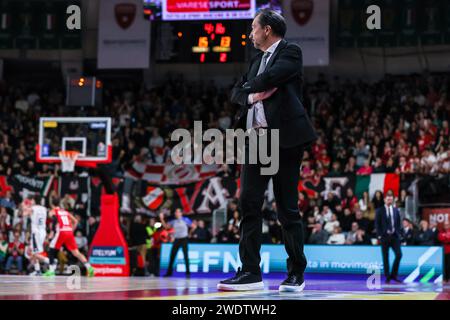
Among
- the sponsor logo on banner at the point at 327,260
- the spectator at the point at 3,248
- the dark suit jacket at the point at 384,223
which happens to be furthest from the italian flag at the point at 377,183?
the spectator at the point at 3,248

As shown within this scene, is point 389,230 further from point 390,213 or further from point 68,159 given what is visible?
point 68,159

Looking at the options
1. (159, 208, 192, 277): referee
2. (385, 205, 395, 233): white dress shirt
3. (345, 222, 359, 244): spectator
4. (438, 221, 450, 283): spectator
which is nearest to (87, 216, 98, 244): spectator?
(159, 208, 192, 277): referee

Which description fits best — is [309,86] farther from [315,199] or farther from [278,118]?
[278,118]

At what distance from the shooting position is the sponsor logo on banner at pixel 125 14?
2747 cm

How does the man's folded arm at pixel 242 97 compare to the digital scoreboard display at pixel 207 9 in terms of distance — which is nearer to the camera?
the man's folded arm at pixel 242 97

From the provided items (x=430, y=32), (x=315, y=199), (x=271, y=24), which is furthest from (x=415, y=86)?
(x=271, y=24)

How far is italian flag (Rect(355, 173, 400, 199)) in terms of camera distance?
70.2 ft

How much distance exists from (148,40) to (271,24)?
2162cm

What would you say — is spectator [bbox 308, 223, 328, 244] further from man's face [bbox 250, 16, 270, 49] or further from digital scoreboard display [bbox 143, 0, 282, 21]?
man's face [bbox 250, 16, 270, 49]

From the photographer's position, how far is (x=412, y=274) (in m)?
18.6

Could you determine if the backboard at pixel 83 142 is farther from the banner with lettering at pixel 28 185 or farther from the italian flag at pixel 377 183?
the italian flag at pixel 377 183

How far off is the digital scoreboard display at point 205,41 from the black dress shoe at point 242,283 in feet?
61.9

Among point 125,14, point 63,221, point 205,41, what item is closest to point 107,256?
point 63,221

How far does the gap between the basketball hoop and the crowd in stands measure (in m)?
2.88
